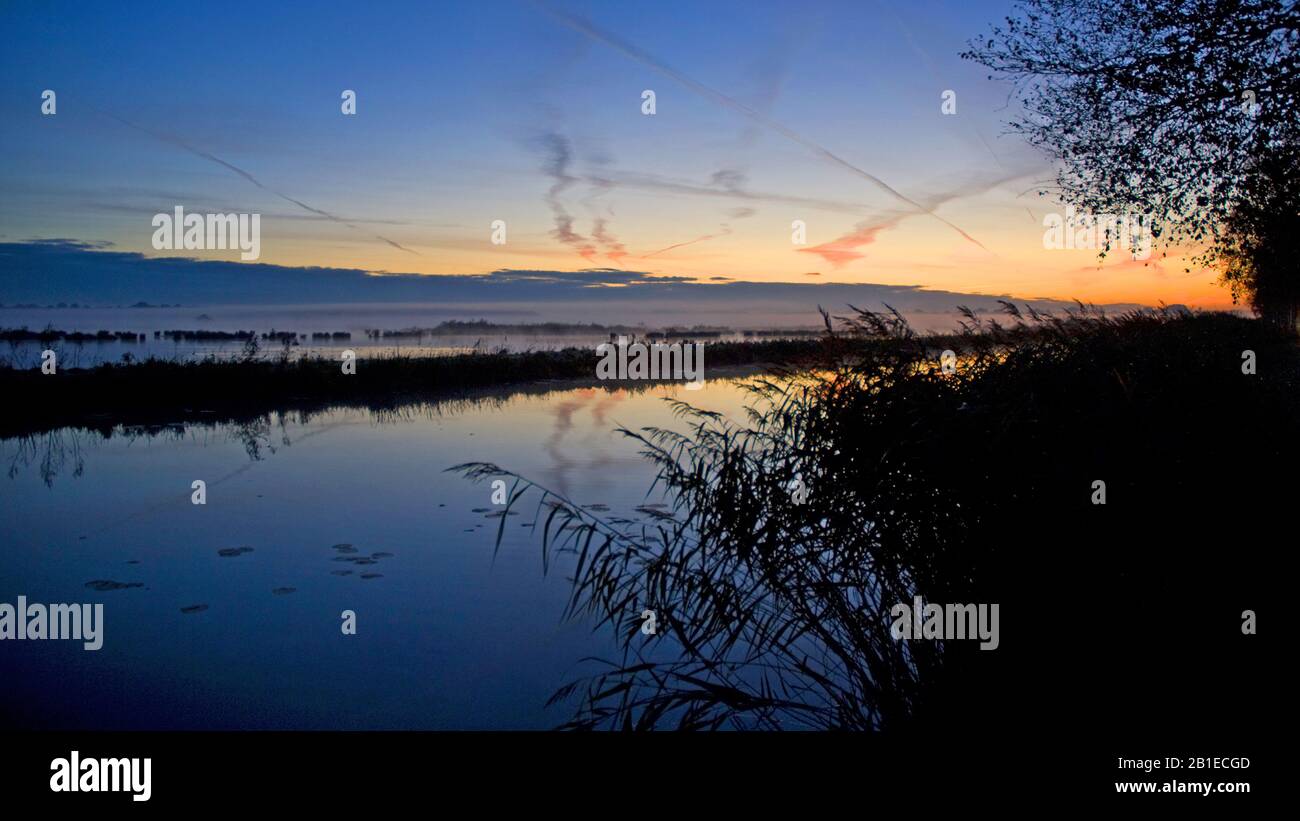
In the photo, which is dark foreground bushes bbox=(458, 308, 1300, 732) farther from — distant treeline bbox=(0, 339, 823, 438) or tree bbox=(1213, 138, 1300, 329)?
distant treeline bbox=(0, 339, 823, 438)

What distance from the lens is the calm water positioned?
6.46 meters

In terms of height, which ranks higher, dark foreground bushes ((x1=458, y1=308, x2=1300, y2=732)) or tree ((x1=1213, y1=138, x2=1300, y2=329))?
tree ((x1=1213, y1=138, x2=1300, y2=329))

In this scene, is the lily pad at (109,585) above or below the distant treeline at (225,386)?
below

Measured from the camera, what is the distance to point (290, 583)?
9.02 meters

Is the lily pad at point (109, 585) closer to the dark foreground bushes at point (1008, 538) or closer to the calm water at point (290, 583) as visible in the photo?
the calm water at point (290, 583)

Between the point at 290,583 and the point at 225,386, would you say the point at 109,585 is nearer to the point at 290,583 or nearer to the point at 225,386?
the point at 290,583

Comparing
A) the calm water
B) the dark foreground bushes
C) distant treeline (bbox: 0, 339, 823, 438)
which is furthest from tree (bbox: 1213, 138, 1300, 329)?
the calm water

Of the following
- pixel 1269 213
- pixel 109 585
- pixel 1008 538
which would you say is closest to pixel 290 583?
pixel 109 585

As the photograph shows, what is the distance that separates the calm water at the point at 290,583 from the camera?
21.2ft

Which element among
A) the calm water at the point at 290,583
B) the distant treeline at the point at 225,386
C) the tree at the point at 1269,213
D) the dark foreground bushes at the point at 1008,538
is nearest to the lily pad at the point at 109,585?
the calm water at the point at 290,583
